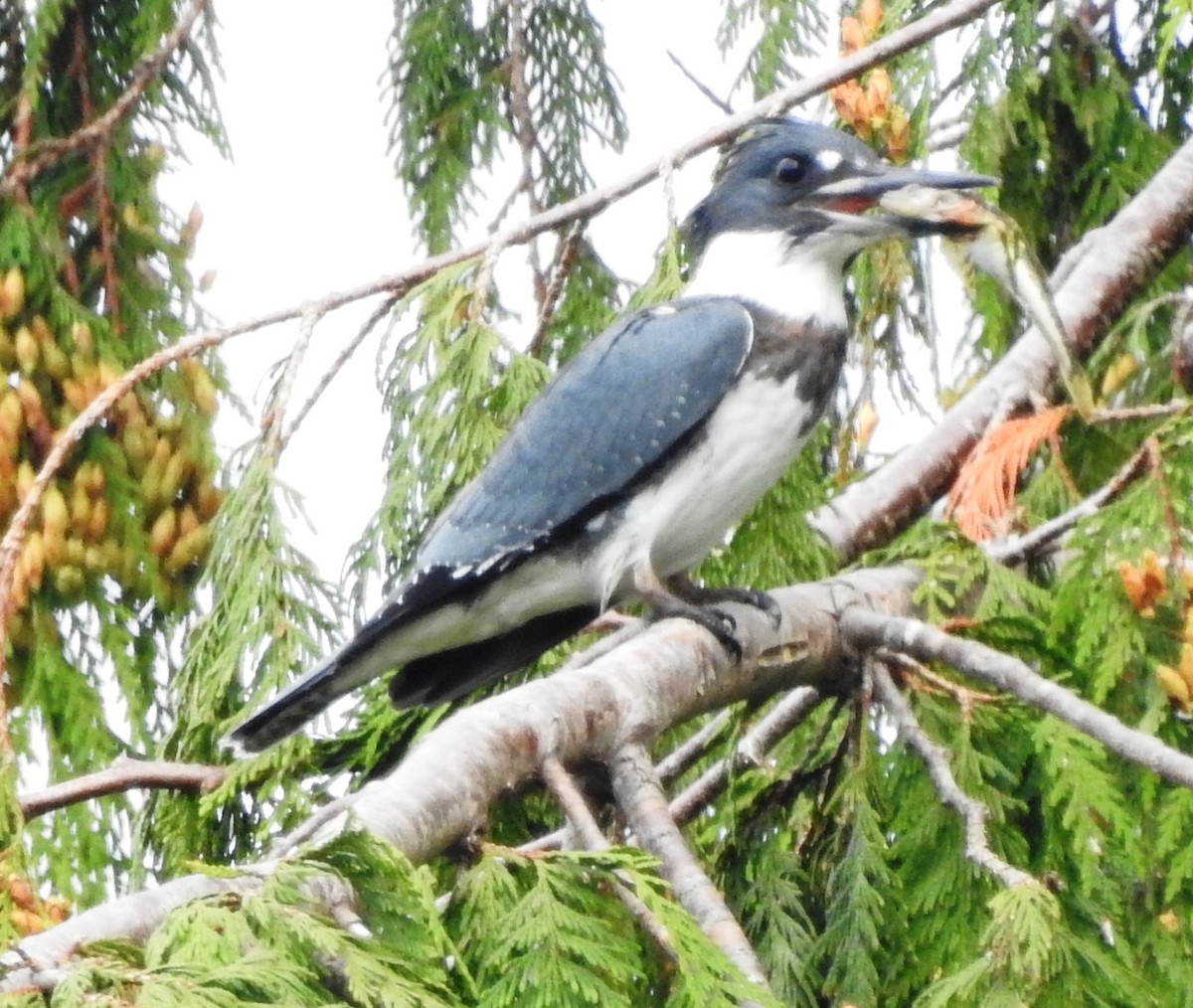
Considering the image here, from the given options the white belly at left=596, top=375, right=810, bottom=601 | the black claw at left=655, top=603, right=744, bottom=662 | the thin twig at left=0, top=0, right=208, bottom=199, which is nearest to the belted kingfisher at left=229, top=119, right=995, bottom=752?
the white belly at left=596, top=375, right=810, bottom=601

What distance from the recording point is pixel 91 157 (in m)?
2.04

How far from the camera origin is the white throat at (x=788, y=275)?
6.89 feet

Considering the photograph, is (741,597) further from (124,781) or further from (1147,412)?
(124,781)

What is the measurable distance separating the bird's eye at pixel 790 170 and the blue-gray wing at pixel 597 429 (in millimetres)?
169

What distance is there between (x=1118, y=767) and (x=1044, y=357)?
0.81 m

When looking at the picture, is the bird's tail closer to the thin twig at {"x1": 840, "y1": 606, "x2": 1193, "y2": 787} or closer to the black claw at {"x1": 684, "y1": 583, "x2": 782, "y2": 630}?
the black claw at {"x1": 684, "y1": 583, "x2": 782, "y2": 630}

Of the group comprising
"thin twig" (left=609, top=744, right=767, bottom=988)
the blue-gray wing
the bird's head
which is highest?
the bird's head

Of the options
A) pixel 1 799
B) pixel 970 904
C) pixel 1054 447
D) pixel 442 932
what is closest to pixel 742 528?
pixel 1054 447

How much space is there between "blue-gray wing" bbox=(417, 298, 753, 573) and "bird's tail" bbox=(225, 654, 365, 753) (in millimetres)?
206

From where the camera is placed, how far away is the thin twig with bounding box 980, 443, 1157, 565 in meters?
1.53

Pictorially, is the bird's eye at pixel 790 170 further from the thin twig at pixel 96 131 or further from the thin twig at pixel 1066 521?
the thin twig at pixel 96 131

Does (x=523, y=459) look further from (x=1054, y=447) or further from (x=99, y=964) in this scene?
(x=99, y=964)

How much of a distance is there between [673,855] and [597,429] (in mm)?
883

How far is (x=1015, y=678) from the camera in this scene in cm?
133
